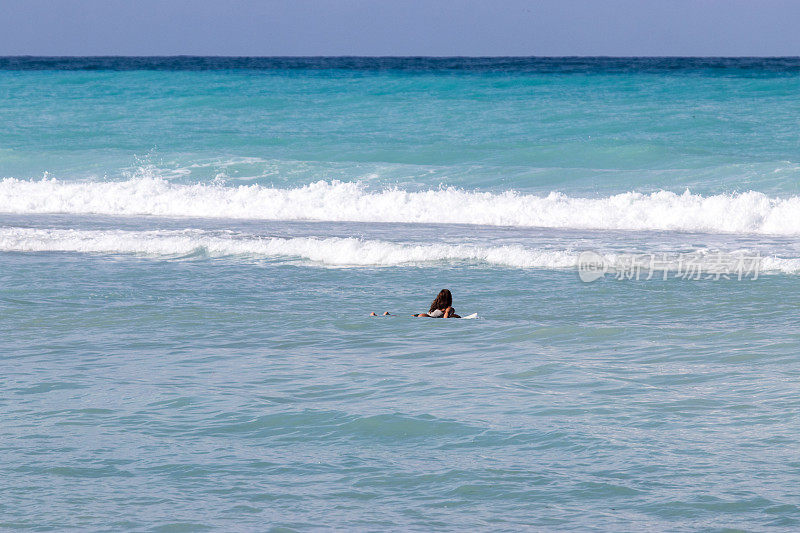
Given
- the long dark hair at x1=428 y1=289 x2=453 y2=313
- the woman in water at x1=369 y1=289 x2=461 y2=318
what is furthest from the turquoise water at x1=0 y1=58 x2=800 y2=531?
the long dark hair at x1=428 y1=289 x2=453 y2=313

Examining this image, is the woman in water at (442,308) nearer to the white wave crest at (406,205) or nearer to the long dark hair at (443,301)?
the long dark hair at (443,301)

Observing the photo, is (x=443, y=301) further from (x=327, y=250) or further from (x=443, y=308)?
(x=327, y=250)

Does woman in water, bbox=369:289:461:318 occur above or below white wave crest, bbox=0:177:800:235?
below

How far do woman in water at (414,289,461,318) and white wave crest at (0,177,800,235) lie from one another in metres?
9.93

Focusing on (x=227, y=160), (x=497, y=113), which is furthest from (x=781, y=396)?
(x=497, y=113)

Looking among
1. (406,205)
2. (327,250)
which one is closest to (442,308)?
(327,250)

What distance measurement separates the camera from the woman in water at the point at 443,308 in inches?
478

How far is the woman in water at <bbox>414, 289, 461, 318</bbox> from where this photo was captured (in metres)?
12.1

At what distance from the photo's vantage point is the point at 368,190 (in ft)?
84.5

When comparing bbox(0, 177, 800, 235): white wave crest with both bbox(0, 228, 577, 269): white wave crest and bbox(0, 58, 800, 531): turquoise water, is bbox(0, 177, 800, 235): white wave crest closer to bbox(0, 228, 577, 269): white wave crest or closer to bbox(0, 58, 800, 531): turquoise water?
bbox(0, 58, 800, 531): turquoise water

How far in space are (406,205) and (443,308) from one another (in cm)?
1192

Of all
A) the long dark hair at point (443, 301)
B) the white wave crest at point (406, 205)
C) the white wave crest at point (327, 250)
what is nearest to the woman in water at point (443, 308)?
the long dark hair at point (443, 301)

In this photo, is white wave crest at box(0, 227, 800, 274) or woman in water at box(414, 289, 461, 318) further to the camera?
white wave crest at box(0, 227, 800, 274)

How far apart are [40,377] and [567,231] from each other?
13.1m
